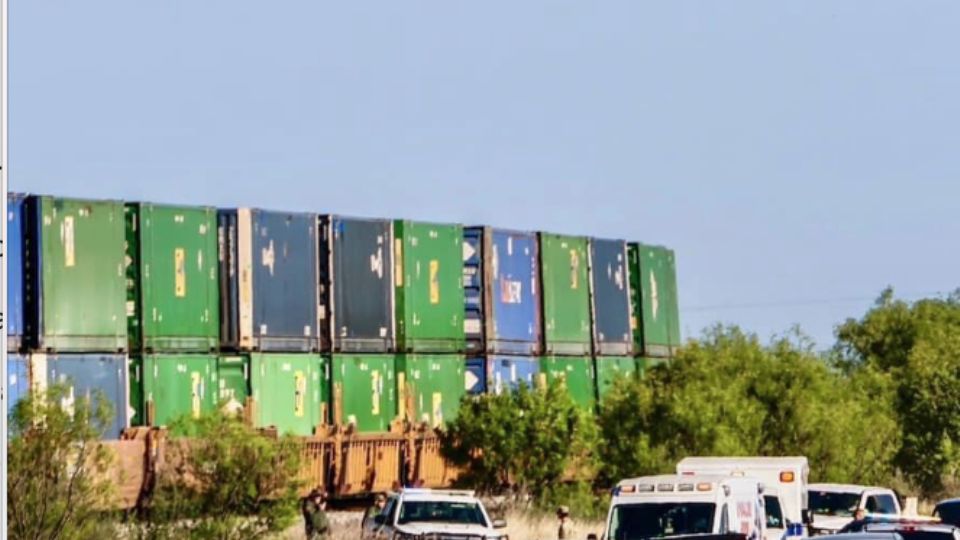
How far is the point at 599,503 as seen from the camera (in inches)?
1652

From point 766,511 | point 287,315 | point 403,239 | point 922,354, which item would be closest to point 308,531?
point 766,511

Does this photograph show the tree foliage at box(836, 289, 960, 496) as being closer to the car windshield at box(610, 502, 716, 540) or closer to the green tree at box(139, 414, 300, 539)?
the green tree at box(139, 414, 300, 539)

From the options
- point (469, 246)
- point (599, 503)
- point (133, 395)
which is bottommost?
point (599, 503)

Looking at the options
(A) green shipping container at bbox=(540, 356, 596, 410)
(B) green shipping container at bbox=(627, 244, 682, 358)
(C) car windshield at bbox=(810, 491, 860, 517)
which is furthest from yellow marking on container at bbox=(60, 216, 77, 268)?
(B) green shipping container at bbox=(627, 244, 682, 358)

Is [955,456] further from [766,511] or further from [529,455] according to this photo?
[766,511]

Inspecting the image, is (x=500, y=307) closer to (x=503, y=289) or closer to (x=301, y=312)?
(x=503, y=289)

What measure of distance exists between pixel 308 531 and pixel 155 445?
14.5 feet

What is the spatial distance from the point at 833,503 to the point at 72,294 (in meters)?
16.9

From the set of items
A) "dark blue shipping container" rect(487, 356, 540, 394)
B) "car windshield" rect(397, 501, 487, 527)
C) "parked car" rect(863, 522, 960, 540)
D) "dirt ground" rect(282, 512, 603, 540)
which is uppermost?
"dark blue shipping container" rect(487, 356, 540, 394)

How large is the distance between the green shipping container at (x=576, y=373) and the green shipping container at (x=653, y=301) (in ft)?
15.3

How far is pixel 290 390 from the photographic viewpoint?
46.4 m

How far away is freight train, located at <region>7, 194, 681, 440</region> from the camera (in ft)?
134

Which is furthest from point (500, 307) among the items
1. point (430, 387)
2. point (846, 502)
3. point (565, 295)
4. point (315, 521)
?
point (846, 502)

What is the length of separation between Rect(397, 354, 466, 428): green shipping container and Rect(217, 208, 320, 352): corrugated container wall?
3.20 metres
